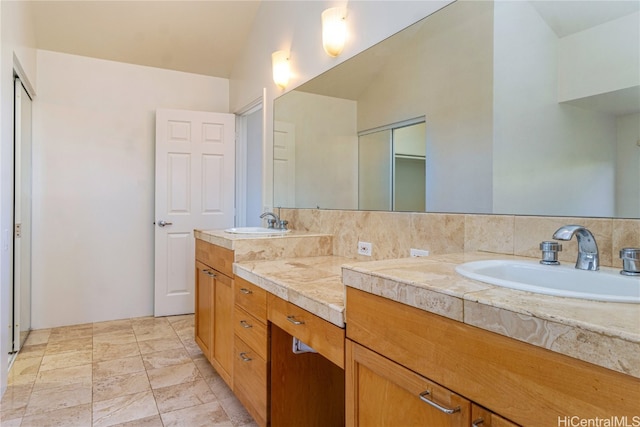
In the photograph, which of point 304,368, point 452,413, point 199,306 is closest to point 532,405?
point 452,413

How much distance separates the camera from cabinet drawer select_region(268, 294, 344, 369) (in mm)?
1185

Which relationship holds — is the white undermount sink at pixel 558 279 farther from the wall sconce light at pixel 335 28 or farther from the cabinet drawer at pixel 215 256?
the wall sconce light at pixel 335 28

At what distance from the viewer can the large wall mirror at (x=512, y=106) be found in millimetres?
1107

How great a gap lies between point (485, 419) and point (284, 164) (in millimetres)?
2468

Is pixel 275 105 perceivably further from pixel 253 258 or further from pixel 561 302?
pixel 561 302

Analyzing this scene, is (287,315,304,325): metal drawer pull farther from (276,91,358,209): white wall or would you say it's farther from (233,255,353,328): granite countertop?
(276,91,358,209): white wall

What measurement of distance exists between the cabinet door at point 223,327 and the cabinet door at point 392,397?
1.10m

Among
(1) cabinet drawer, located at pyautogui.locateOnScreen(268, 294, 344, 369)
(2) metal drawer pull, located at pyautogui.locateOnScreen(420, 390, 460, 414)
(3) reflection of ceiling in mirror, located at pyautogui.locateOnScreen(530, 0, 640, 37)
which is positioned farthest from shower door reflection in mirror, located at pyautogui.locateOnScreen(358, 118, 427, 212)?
(2) metal drawer pull, located at pyautogui.locateOnScreen(420, 390, 460, 414)

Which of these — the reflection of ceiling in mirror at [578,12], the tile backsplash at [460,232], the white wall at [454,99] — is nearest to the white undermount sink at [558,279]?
the tile backsplash at [460,232]

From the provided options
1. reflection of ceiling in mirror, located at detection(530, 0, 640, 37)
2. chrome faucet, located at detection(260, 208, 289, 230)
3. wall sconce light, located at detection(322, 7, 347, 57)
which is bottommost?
chrome faucet, located at detection(260, 208, 289, 230)

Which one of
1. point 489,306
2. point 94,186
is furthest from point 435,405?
point 94,186

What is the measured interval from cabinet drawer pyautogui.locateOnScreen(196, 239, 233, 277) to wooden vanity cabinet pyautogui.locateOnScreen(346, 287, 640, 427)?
1.17m

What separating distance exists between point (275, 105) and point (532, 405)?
2790 mm

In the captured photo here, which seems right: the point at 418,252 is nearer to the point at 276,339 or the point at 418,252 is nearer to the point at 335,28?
the point at 276,339
